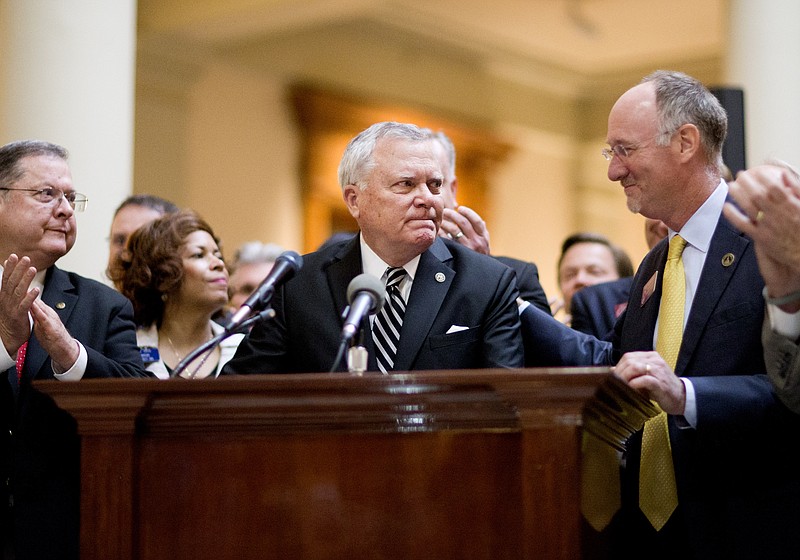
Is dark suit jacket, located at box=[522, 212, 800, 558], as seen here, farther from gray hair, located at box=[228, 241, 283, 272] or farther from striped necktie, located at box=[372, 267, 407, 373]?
gray hair, located at box=[228, 241, 283, 272]

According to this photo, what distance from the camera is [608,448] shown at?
109 inches

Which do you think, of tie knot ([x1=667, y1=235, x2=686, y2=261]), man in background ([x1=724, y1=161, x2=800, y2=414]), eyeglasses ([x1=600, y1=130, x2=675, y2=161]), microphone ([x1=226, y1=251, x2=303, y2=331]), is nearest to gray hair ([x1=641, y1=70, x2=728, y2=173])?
eyeglasses ([x1=600, y1=130, x2=675, y2=161])

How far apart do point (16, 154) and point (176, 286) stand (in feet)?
3.39

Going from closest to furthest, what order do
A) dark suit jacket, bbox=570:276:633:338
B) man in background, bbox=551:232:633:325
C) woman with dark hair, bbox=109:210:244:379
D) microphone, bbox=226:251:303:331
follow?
1. microphone, bbox=226:251:303:331
2. woman with dark hair, bbox=109:210:244:379
3. dark suit jacket, bbox=570:276:633:338
4. man in background, bbox=551:232:633:325

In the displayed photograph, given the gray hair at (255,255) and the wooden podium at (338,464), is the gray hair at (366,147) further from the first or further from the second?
the gray hair at (255,255)

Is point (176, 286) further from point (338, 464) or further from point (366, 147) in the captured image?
point (338, 464)

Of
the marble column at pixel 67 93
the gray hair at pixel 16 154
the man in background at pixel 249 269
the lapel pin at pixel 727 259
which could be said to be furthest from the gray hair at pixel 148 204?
the lapel pin at pixel 727 259

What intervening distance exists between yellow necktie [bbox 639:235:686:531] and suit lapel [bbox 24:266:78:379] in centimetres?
170

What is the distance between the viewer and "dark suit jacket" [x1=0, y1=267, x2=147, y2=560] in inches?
125

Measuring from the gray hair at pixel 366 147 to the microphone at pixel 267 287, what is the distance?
57 centimetres

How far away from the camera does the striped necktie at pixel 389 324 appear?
3293mm

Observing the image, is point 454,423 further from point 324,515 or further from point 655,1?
point 655,1

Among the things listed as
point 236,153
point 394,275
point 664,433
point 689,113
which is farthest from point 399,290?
point 236,153

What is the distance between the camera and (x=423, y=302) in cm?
332
